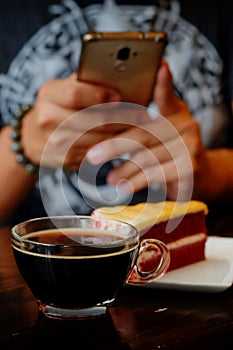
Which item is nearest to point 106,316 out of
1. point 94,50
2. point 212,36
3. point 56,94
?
point 94,50

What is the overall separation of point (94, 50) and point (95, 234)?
38 centimetres

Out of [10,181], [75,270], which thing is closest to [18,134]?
[10,181]

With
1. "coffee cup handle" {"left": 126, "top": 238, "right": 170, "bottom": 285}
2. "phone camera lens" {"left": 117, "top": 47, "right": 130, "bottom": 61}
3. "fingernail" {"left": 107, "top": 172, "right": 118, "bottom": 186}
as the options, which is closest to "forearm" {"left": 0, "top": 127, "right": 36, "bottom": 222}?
"fingernail" {"left": 107, "top": 172, "right": 118, "bottom": 186}

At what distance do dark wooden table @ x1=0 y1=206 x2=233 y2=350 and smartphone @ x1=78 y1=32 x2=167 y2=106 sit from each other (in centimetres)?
42

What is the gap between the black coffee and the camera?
669 millimetres

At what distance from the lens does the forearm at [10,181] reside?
1408 mm

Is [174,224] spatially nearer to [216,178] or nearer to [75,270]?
[75,270]

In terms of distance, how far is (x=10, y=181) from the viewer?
4.71 feet

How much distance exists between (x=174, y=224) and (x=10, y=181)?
2.10 feet

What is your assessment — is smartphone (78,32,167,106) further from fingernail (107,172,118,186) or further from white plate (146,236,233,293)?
white plate (146,236,233,293)

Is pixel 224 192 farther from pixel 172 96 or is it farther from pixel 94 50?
pixel 94 50

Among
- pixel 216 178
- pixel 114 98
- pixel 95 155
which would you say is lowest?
pixel 216 178

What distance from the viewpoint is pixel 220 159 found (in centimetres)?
157

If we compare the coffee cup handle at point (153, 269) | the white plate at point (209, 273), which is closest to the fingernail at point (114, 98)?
the white plate at point (209, 273)
